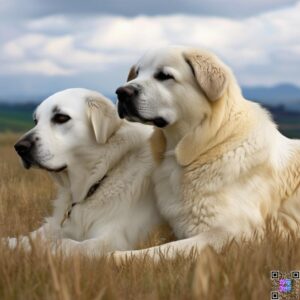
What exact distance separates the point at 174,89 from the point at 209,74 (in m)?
0.28

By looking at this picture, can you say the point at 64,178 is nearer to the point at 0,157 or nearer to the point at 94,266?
the point at 94,266

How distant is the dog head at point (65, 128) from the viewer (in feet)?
17.0

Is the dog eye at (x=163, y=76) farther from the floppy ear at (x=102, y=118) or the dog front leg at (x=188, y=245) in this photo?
the dog front leg at (x=188, y=245)

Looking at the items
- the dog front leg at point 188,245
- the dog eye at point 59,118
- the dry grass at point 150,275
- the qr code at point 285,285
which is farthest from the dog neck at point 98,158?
the qr code at point 285,285

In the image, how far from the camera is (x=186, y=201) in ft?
16.5

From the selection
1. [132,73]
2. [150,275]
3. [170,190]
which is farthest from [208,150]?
[150,275]

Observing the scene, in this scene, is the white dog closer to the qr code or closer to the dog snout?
the dog snout

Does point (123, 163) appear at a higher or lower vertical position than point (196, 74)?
lower

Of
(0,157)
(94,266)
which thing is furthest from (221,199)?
(0,157)

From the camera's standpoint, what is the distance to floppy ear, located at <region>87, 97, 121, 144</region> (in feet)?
17.5

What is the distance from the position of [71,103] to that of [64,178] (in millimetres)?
671

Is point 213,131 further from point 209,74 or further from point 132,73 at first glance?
point 132,73

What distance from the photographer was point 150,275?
324 centimetres

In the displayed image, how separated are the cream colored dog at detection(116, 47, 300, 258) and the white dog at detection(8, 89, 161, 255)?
9.7 inches
